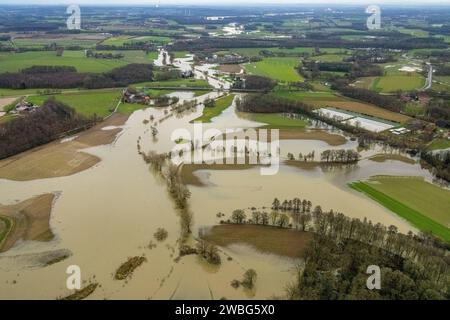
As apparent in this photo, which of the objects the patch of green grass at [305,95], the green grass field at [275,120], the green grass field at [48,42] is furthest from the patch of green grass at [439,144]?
the green grass field at [48,42]

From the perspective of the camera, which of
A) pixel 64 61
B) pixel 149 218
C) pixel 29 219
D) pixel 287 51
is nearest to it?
pixel 29 219

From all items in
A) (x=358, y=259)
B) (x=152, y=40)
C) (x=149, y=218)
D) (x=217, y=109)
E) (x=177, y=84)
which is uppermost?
(x=152, y=40)

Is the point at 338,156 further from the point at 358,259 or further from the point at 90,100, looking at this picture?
the point at 90,100

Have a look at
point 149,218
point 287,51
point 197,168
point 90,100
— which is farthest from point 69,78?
point 287,51

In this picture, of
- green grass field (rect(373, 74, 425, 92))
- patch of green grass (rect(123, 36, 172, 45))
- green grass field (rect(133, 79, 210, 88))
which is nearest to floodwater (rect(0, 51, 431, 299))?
green grass field (rect(133, 79, 210, 88))

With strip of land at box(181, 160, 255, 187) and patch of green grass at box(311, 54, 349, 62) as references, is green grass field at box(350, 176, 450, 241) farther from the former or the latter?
patch of green grass at box(311, 54, 349, 62)

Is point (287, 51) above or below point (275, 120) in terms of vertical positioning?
above

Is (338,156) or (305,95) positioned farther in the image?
(305,95)
